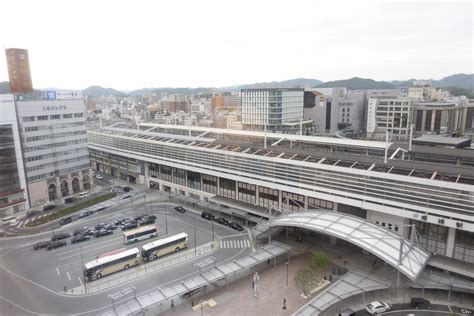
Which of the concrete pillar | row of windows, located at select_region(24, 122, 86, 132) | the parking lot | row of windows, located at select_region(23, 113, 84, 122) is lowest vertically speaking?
the parking lot

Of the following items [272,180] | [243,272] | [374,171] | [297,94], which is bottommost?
[243,272]

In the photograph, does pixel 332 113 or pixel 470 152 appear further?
pixel 332 113

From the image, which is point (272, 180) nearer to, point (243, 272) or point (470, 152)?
point (243, 272)

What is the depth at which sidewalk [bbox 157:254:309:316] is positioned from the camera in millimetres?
26859

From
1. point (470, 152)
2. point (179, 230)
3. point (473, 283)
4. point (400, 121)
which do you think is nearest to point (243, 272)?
point (179, 230)

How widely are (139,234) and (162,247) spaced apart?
19.3ft

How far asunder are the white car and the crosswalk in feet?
50.8

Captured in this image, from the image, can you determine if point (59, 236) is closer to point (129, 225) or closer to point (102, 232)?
point (102, 232)

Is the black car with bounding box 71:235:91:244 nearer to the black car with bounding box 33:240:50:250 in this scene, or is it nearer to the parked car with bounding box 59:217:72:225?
the black car with bounding box 33:240:50:250

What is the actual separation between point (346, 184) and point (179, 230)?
22772mm

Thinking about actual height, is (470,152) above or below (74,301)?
above

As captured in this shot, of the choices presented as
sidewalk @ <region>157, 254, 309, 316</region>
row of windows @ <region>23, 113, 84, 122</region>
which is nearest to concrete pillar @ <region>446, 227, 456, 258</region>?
sidewalk @ <region>157, 254, 309, 316</region>

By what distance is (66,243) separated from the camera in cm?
4053

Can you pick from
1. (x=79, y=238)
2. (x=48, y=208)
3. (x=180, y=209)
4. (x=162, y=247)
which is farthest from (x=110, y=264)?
(x=48, y=208)
